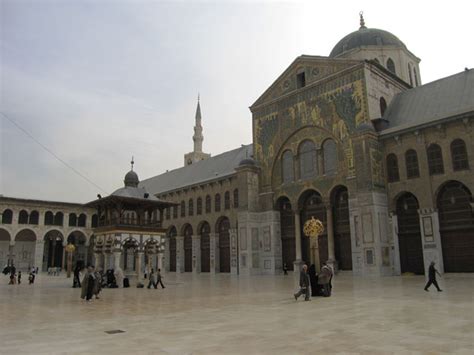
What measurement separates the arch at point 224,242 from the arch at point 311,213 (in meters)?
9.55

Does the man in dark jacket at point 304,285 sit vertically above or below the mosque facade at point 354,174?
below

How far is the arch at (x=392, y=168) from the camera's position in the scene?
26.3m

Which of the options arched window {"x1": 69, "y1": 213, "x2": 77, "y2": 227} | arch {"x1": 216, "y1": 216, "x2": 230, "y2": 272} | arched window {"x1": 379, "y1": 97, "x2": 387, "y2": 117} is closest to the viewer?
arched window {"x1": 379, "y1": 97, "x2": 387, "y2": 117}

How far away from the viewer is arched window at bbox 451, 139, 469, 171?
76.9 ft

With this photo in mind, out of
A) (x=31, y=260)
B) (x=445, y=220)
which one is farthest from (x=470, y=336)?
(x=31, y=260)

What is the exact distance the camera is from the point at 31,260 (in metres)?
53.4

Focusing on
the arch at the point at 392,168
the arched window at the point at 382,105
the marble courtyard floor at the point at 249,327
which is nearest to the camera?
the marble courtyard floor at the point at 249,327

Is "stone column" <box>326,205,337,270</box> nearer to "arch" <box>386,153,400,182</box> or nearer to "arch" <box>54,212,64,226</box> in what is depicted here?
"arch" <box>386,153,400,182</box>

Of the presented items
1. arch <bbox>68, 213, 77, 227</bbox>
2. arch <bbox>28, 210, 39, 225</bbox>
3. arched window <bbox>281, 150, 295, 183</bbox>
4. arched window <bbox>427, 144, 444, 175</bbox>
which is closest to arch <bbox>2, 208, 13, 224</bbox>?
arch <bbox>28, 210, 39, 225</bbox>

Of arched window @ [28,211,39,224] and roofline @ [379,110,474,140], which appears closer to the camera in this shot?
roofline @ [379,110,474,140]

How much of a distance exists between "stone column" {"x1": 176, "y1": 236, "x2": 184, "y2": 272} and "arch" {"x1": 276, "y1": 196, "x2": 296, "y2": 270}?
14298 mm

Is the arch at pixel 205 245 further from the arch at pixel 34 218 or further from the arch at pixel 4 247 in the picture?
the arch at pixel 4 247

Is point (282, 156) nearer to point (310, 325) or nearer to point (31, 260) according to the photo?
point (310, 325)

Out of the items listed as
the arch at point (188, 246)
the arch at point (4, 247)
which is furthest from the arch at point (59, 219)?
the arch at point (188, 246)
